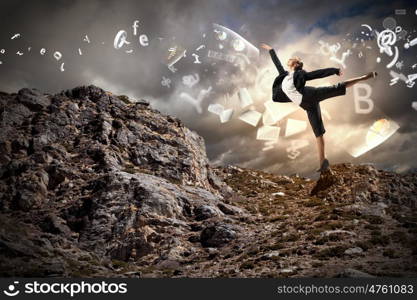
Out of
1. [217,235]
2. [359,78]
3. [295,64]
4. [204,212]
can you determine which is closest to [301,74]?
[295,64]

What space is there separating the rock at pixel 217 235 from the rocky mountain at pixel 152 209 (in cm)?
12

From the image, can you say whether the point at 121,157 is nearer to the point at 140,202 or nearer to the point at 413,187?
the point at 140,202

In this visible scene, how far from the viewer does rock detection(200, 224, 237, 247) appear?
105 feet

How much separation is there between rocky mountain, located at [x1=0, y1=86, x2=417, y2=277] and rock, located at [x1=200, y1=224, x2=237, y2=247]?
12 cm

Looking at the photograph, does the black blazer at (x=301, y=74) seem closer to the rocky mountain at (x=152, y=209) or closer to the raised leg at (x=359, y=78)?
the raised leg at (x=359, y=78)

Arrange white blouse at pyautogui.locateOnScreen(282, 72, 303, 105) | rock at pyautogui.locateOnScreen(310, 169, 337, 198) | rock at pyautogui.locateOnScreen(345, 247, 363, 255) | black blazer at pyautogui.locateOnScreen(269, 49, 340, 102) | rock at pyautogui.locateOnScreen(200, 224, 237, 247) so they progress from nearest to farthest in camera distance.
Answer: black blazer at pyautogui.locateOnScreen(269, 49, 340, 102), white blouse at pyautogui.locateOnScreen(282, 72, 303, 105), rock at pyautogui.locateOnScreen(345, 247, 363, 255), rock at pyautogui.locateOnScreen(200, 224, 237, 247), rock at pyautogui.locateOnScreen(310, 169, 337, 198)

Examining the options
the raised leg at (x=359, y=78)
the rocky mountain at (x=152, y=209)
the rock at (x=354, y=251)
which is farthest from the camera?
the rocky mountain at (x=152, y=209)

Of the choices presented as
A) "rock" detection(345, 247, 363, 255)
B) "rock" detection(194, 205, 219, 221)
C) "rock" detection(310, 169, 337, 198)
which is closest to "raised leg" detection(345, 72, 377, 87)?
"rock" detection(345, 247, 363, 255)

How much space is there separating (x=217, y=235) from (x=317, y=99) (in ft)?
76.9

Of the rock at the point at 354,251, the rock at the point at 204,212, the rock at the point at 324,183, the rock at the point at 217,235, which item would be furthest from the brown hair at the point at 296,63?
the rock at the point at 324,183

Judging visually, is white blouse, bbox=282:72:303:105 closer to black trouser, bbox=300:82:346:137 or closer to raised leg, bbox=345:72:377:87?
black trouser, bbox=300:82:346:137

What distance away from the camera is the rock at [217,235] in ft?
105

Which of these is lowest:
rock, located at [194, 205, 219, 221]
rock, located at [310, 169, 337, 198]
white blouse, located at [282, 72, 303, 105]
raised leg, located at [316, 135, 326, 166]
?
raised leg, located at [316, 135, 326, 166]

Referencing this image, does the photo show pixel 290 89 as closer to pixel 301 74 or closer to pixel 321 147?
pixel 301 74
